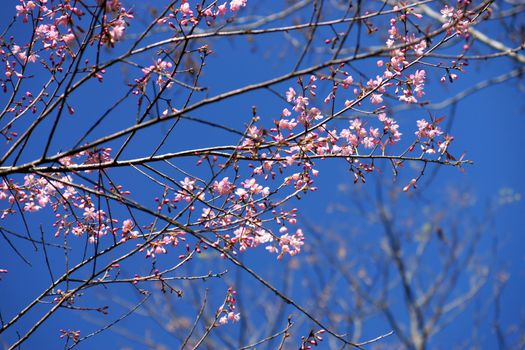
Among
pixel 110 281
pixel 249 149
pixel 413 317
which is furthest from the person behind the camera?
pixel 413 317

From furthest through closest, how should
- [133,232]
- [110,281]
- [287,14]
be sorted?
[287,14] < [133,232] < [110,281]

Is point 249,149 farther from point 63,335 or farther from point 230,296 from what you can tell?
point 63,335

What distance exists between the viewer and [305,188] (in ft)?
9.12

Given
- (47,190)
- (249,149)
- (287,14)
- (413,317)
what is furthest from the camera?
(413,317)

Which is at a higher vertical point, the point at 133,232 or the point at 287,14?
the point at 287,14

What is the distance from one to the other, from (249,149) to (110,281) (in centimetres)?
89

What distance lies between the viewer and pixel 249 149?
7.77 feet

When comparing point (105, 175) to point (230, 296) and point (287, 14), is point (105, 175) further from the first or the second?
point (287, 14)

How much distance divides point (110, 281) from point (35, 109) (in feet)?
3.33

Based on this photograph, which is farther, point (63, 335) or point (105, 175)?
point (63, 335)

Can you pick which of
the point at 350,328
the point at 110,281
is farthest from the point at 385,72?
the point at 350,328

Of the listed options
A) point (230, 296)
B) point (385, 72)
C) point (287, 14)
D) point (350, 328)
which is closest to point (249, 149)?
point (385, 72)

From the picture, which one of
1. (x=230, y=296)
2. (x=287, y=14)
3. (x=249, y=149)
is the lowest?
(x=230, y=296)

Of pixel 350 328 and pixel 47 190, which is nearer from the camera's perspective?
pixel 47 190
